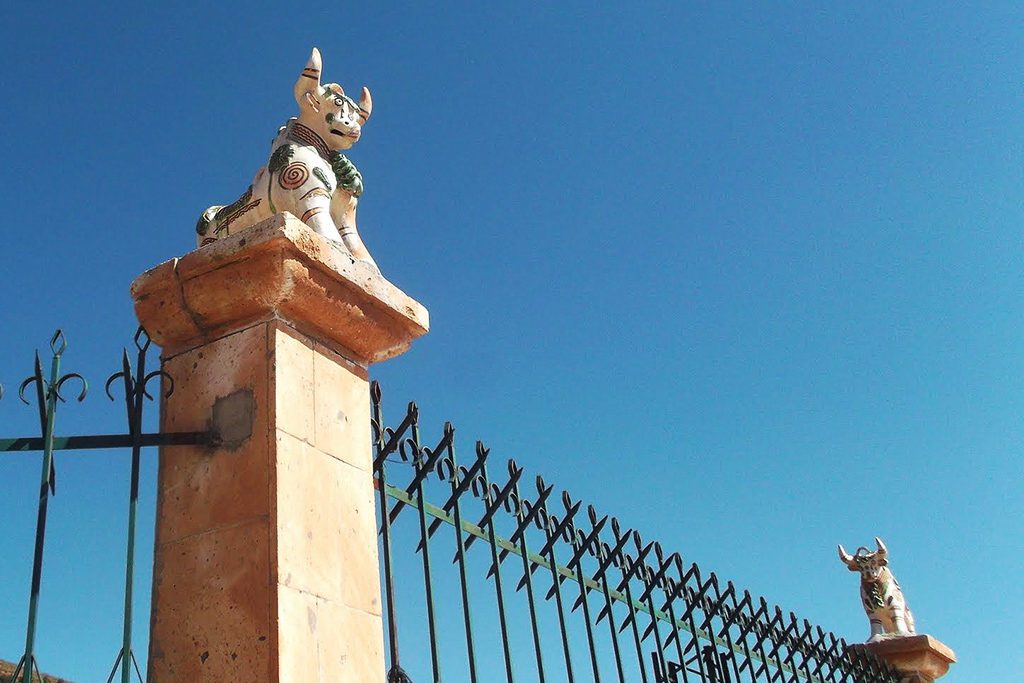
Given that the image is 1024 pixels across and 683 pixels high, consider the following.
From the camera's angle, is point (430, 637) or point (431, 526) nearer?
point (430, 637)

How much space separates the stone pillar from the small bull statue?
24.2ft

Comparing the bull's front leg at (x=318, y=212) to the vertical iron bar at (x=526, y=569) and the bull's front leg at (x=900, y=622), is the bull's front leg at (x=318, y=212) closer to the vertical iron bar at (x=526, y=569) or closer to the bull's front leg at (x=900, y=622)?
the vertical iron bar at (x=526, y=569)

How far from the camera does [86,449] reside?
2.74 m

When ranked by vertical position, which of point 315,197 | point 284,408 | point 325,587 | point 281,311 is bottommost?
point 325,587

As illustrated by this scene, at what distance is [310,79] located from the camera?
4.33 m

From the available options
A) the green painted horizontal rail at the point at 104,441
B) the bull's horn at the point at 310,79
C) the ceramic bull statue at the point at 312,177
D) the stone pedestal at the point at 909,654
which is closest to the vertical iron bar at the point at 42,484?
the green painted horizontal rail at the point at 104,441

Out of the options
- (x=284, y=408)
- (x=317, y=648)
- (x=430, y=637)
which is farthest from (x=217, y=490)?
(x=430, y=637)

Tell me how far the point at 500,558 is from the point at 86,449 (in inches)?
73.4

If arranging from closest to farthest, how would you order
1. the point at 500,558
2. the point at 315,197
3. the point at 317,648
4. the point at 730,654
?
the point at 317,648
the point at 315,197
the point at 500,558
the point at 730,654

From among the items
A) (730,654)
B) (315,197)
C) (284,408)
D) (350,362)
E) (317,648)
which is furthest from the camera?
(730,654)

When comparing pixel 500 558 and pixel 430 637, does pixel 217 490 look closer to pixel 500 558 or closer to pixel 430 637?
pixel 430 637

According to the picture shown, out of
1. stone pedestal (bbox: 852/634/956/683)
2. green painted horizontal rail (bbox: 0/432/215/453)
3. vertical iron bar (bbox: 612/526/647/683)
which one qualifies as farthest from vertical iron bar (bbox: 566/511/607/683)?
stone pedestal (bbox: 852/634/956/683)

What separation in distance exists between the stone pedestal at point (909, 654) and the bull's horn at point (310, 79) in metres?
6.96

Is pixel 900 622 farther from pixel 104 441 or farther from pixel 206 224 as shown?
pixel 104 441
